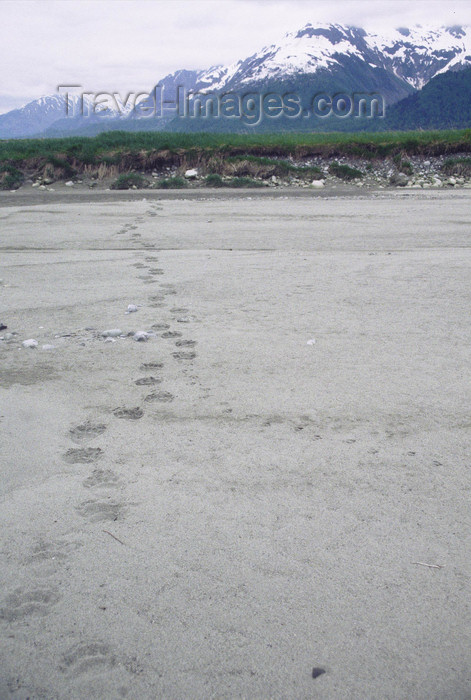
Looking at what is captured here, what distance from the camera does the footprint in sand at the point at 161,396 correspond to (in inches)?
115

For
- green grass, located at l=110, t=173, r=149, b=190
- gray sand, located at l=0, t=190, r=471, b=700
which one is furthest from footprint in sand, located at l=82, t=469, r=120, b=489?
green grass, located at l=110, t=173, r=149, b=190

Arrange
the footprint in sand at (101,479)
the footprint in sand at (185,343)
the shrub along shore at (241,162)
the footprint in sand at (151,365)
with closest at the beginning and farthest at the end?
the footprint in sand at (101,479) → the footprint in sand at (151,365) → the footprint in sand at (185,343) → the shrub along shore at (241,162)

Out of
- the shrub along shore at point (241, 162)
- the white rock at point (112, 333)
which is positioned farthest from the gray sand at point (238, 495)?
the shrub along shore at point (241, 162)

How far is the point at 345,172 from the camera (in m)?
17.1

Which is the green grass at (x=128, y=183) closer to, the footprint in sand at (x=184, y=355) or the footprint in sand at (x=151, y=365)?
the footprint in sand at (x=184, y=355)

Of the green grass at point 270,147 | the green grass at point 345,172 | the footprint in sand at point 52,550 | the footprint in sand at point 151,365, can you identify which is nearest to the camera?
the footprint in sand at point 52,550

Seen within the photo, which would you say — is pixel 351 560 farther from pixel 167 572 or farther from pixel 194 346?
pixel 194 346

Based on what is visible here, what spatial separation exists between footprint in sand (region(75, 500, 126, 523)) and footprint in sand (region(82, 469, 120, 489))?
112 mm

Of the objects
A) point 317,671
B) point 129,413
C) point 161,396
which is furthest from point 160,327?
point 317,671

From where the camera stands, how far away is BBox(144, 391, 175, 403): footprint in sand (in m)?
2.92

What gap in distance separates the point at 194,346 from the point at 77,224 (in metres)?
6.20

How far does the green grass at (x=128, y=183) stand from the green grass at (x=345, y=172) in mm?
5971

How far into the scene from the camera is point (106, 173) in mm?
17297

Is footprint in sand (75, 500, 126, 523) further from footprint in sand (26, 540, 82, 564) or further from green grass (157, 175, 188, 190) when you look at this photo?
green grass (157, 175, 188, 190)
